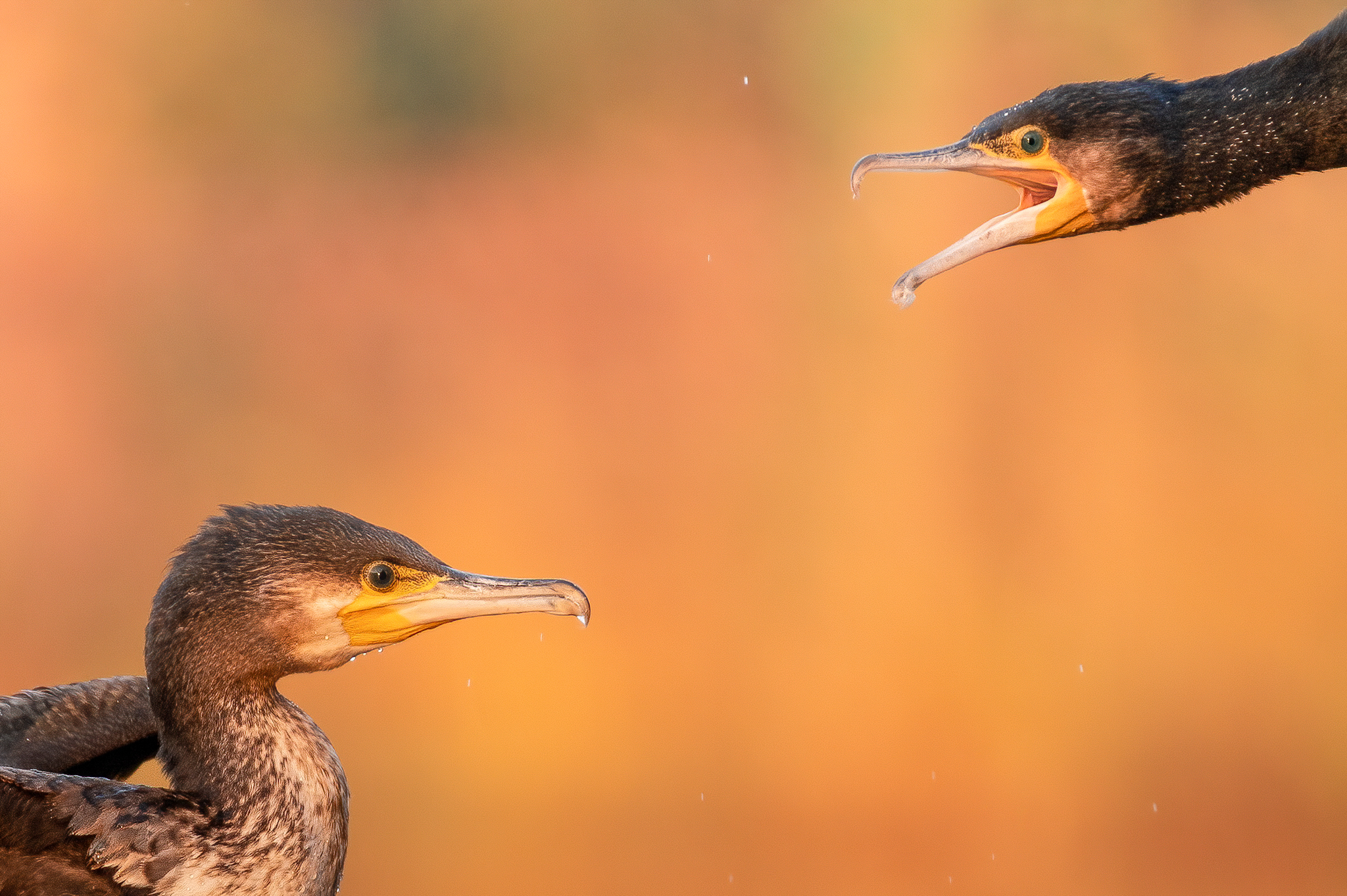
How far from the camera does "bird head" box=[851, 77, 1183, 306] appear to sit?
2803 millimetres

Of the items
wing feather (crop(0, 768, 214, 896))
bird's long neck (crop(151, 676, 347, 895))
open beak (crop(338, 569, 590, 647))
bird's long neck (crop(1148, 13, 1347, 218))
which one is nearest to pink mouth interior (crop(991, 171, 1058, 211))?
bird's long neck (crop(1148, 13, 1347, 218))

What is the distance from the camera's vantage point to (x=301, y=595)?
2.17m

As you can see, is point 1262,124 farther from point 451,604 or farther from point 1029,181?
point 451,604

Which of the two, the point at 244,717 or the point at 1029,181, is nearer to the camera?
the point at 244,717

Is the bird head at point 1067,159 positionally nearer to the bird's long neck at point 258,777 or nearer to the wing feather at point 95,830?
the bird's long neck at point 258,777

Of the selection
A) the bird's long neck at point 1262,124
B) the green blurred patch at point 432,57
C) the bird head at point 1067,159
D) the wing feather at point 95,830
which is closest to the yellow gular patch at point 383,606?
the wing feather at point 95,830

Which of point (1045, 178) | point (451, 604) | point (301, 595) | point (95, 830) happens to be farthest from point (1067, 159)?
point (95, 830)

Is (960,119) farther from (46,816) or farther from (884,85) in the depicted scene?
(46,816)

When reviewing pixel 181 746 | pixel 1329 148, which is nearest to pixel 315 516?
pixel 181 746

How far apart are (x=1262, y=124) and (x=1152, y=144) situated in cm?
25

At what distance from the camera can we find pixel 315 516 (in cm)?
223

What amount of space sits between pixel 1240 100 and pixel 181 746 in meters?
2.38

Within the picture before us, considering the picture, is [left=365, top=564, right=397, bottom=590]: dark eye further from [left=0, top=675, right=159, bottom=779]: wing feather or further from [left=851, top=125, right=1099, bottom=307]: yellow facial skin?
[left=851, top=125, right=1099, bottom=307]: yellow facial skin

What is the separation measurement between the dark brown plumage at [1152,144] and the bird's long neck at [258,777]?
147 centimetres
